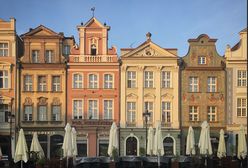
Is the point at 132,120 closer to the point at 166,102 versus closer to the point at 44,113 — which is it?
the point at 166,102

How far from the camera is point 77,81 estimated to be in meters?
41.6

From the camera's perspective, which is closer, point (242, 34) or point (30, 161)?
point (30, 161)

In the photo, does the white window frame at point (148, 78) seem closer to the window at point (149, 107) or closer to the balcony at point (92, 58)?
the window at point (149, 107)

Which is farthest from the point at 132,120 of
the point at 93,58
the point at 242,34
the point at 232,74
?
the point at 242,34

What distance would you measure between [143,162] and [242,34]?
58.6 feet

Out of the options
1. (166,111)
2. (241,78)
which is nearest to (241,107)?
(241,78)

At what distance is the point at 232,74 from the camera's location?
4181 centimetres

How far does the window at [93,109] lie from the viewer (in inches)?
1634

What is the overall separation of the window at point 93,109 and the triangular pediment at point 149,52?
4370mm

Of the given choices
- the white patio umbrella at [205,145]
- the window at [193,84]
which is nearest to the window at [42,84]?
the window at [193,84]

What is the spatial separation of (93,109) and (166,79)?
20.6ft

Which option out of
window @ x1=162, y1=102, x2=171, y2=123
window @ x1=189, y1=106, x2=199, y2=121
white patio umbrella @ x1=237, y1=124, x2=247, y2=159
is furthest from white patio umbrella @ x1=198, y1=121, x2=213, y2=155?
window @ x1=189, y1=106, x2=199, y2=121

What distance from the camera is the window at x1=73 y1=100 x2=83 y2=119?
41531 mm

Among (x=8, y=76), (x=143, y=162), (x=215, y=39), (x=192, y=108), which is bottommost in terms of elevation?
(x=143, y=162)
